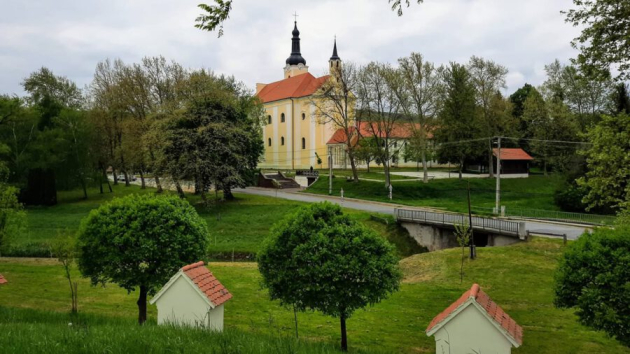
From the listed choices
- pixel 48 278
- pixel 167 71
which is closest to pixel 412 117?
pixel 167 71

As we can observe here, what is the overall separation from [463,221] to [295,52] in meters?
69.6

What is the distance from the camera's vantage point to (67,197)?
52750mm

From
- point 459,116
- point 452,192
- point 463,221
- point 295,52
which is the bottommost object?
point 463,221

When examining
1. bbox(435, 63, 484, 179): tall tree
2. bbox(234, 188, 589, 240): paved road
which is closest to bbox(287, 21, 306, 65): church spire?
bbox(435, 63, 484, 179): tall tree

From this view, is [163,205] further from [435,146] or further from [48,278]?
[435,146]

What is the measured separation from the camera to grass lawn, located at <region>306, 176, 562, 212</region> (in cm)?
4378

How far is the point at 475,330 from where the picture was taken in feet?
29.8

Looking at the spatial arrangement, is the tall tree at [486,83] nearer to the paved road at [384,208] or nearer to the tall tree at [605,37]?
the paved road at [384,208]

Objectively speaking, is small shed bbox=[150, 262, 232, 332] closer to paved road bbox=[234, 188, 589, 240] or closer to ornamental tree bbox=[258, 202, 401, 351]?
ornamental tree bbox=[258, 202, 401, 351]

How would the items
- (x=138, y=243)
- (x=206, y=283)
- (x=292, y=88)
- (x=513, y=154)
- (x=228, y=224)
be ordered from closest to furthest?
(x=206, y=283) → (x=138, y=243) → (x=228, y=224) → (x=513, y=154) → (x=292, y=88)

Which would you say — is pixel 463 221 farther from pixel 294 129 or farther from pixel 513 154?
pixel 294 129

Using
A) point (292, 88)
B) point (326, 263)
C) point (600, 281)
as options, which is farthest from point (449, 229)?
point (292, 88)

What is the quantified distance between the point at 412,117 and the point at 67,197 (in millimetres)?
39237

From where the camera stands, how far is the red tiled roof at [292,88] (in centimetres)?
7457
